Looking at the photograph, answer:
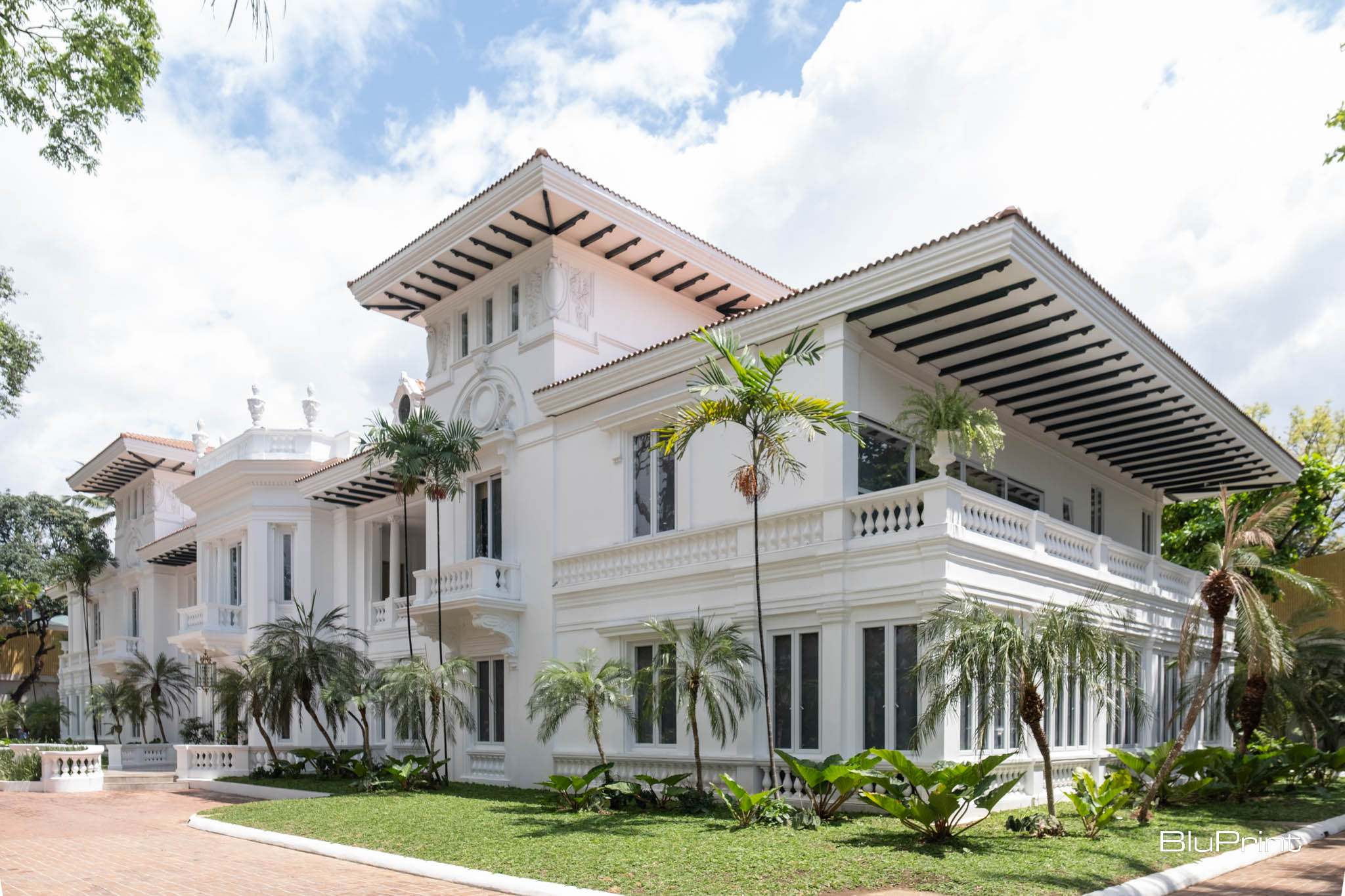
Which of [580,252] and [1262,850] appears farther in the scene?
[580,252]

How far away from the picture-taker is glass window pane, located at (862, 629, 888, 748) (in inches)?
598

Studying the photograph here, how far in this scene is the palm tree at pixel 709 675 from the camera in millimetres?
15266

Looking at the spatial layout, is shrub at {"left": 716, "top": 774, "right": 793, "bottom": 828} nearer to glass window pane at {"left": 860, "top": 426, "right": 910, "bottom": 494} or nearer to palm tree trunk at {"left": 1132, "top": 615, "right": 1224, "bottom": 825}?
palm tree trunk at {"left": 1132, "top": 615, "right": 1224, "bottom": 825}

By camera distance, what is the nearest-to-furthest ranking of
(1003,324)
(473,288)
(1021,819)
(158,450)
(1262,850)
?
(1262,850), (1021,819), (1003,324), (473,288), (158,450)

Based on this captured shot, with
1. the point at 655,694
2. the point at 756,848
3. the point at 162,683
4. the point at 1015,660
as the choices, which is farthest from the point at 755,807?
the point at 162,683

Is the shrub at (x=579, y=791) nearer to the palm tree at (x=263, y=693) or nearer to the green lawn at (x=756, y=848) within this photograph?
the green lawn at (x=756, y=848)

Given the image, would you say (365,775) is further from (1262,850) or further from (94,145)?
(1262,850)

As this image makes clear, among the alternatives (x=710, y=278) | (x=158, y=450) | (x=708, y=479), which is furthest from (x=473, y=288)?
(x=158, y=450)

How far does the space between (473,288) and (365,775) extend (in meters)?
10.6

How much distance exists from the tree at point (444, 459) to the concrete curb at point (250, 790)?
317 cm

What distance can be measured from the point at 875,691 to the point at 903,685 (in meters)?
0.49

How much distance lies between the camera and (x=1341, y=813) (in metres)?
15.0

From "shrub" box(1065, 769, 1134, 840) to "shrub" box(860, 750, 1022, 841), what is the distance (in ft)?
3.16

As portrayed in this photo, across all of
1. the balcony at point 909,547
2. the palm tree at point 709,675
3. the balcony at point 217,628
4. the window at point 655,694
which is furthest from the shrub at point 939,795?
the balcony at point 217,628
